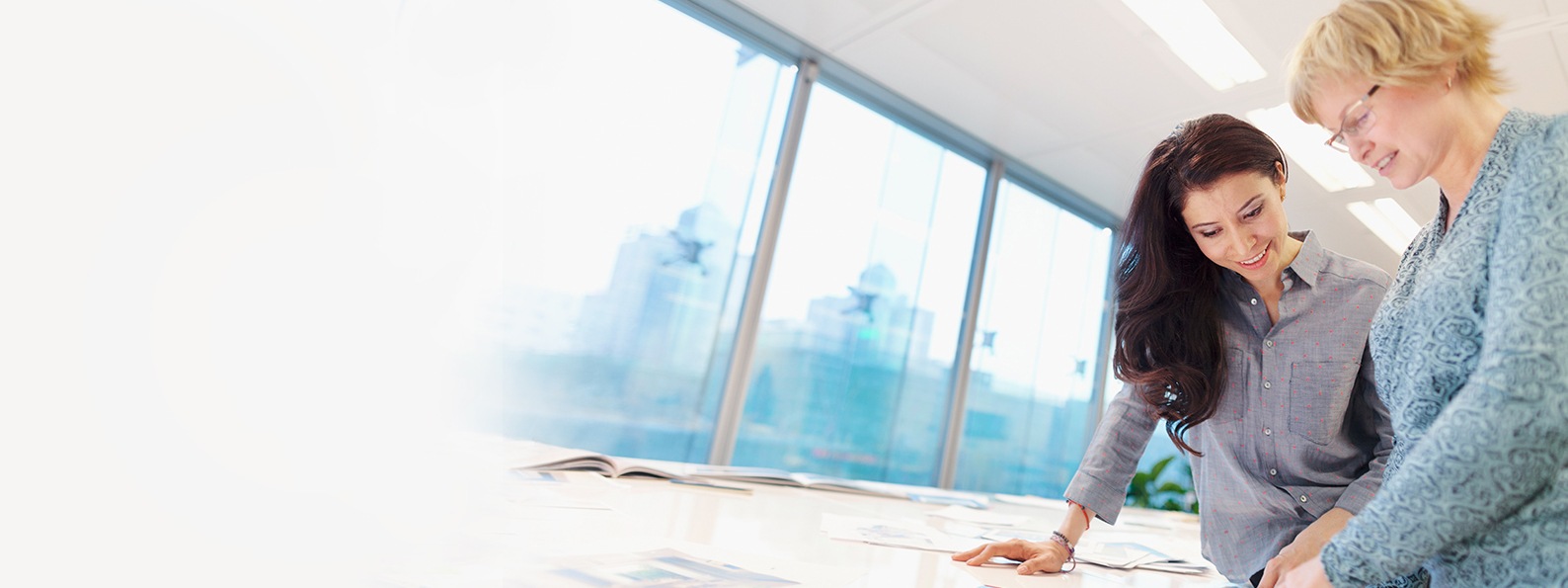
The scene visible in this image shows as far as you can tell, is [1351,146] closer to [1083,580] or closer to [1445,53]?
[1445,53]

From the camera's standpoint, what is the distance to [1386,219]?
3820 mm

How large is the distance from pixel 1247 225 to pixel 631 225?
200 centimetres

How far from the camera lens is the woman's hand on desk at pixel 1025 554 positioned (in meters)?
1.09

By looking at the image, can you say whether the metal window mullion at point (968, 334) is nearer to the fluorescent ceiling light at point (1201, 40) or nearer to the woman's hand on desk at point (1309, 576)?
the fluorescent ceiling light at point (1201, 40)

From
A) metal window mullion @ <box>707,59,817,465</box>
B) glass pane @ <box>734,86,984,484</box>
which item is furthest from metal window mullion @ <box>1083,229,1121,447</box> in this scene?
metal window mullion @ <box>707,59,817,465</box>

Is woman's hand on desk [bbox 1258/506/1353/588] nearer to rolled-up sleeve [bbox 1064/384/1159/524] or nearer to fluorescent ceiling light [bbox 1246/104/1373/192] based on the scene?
rolled-up sleeve [bbox 1064/384/1159/524]

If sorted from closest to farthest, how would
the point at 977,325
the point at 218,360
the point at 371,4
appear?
the point at 218,360 < the point at 371,4 < the point at 977,325

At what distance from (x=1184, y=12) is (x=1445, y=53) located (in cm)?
199

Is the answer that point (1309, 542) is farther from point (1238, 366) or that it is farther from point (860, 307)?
point (860, 307)

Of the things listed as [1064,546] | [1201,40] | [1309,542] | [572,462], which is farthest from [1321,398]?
[1201,40]

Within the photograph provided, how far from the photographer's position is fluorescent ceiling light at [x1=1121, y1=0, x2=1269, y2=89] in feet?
7.94

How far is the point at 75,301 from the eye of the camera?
104 cm

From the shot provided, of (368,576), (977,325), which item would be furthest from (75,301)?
(977,325)

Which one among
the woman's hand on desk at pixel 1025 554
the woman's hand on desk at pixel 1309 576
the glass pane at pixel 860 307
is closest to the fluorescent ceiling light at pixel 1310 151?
the glass pane at pixel 860 307
